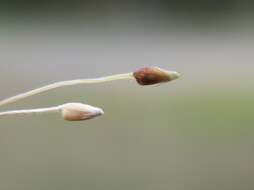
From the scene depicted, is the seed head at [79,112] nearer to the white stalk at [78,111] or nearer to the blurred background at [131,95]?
the white stalk at [78,111]

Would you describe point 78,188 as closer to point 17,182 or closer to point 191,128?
point 17,182

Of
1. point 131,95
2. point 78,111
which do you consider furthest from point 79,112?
point 131,95

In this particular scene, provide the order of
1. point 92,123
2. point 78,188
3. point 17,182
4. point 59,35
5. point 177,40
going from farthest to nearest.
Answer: point 177,40
point 59,35
point 92,123
point 78,188
point 17,182

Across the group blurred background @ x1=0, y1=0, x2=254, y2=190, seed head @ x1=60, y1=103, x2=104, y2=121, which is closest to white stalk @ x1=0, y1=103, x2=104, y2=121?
seed head @ x1=60, y1=103, x2=104, y2=121

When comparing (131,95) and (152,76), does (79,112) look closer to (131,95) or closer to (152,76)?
(152,76)

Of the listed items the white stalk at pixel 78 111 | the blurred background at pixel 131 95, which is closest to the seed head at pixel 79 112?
the white stalk at pixel 78 111

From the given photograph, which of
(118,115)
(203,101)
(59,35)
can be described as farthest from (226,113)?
(59,35)
